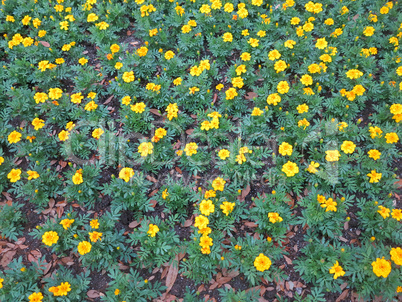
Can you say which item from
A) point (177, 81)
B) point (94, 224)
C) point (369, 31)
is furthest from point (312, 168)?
point (94, 224)

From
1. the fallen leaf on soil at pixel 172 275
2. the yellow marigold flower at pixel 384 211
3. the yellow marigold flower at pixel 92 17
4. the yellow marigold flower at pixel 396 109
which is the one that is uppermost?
the yellow marigold flower at pixel 92 17

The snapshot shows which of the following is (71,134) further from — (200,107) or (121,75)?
(200,107)

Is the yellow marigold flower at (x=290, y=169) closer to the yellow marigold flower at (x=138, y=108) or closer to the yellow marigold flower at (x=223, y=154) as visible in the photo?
the yellow marigold flower at (x=223, y=154)

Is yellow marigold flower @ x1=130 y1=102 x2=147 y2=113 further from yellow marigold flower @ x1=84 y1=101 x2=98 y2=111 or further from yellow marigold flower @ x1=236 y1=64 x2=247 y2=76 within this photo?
yellow marigold flower @ x1=236 y1=64 x2=247 y2=76

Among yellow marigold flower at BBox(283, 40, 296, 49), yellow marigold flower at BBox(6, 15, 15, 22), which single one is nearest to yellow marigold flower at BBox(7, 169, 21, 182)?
yellow marigold flower at BBox(6, 15, 15, 22)

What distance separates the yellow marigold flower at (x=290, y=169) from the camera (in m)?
3.86

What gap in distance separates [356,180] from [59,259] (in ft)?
13.0

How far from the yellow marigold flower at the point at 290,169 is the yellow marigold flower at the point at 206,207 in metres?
1.02

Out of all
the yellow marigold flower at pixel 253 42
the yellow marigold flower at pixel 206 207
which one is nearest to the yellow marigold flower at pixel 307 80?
the yellow marigold flower at pixel 253 42

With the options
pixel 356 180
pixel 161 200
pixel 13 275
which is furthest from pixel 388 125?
pixel 13 275

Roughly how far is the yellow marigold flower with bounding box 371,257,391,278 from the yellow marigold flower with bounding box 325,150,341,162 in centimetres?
123

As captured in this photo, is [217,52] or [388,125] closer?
[388,125]

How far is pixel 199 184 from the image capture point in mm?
4355

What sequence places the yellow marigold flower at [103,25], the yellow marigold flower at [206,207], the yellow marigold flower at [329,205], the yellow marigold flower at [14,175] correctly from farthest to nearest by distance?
the yellow marigold flower at [103,25] → the yellow marigold flower at [14,175] → the yellow marigold flower at [206,207] → the yellow marigold flower at [329,205]
